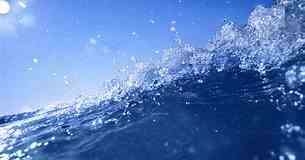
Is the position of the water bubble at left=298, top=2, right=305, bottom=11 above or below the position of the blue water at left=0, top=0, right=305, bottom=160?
above

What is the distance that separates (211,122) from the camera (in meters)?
16.2

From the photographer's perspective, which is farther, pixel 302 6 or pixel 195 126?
pixel 302 6

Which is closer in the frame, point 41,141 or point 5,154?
point 5,154

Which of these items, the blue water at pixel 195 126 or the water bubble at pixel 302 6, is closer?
the blue water at pixel 195 126

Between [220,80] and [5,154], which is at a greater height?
[220,80]

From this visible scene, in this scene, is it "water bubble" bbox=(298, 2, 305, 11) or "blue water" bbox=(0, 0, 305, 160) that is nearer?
"blue water" bbox=(0, 0, 305, 160)

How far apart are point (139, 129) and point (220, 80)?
973 cm

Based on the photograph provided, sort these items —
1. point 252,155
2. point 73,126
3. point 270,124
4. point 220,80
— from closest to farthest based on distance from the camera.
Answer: point 252,155 < point 270,124 < point 73,126 < point 220,80

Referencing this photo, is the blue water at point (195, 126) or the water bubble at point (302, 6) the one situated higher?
the water bubble at point (302, 6)

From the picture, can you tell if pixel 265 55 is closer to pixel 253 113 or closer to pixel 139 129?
pixel 253 113

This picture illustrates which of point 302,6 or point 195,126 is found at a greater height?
point 302,6

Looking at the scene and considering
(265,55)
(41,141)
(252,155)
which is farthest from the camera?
(265,55)

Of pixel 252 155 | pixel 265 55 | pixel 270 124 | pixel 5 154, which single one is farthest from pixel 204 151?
pixel 265 55

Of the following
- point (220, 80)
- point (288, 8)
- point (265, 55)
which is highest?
point (288, 8)
